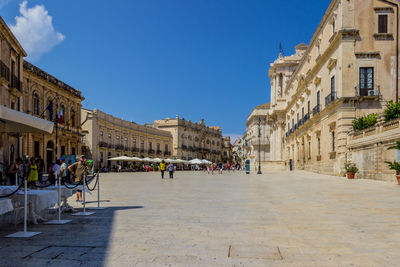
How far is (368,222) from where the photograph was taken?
245 inches

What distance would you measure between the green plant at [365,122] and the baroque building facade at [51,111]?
841 inches

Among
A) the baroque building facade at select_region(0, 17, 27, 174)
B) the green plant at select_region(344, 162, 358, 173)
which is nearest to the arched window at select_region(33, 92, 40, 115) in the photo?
the baroque building facade at select_region(0, 17, 27, 174)

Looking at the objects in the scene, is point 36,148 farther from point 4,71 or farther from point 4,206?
point 4,206

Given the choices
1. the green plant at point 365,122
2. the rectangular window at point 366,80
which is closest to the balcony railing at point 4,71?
the green plant at point 365,122

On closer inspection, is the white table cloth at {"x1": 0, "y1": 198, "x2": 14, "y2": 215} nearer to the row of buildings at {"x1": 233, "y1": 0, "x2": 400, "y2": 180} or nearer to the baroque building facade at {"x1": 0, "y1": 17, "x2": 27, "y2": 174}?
the row of buildings at {"x1": 233, "y1": 0, "x2": 400, "y2": 180}

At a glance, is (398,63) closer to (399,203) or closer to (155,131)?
(399,203)

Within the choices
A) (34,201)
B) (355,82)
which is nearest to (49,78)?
(355,82)

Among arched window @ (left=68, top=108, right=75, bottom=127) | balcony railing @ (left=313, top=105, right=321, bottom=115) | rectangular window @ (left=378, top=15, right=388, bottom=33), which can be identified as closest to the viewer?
rectangular window @ (left=378, top=15, right=388, bottom=33)

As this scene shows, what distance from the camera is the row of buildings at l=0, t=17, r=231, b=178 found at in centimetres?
2161

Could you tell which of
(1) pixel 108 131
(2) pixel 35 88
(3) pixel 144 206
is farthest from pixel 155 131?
(3) pixel 144 206

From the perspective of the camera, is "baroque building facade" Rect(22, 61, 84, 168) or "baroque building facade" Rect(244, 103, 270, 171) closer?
"baroque building facade" Rect(22, 61, 84, 168)

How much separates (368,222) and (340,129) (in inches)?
745

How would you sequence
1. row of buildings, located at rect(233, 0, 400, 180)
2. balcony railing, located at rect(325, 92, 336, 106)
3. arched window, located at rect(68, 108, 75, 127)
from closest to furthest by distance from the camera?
row of buildings, located at rect(233, 0, 400, 180) → balcony railing, located at rect(325, 92, 336, 106) → arched window, located at rect(68, 108, 75, 127)

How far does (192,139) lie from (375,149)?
223 feet
